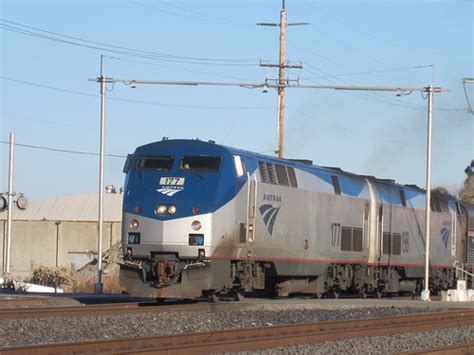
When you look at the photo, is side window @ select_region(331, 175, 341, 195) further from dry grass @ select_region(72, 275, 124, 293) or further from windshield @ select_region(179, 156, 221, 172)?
dry grass @ select_region(72, 275, 124, 293)

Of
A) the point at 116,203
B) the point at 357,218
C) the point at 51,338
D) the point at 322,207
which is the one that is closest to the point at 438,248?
the point at 357,218

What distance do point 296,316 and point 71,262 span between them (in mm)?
49717

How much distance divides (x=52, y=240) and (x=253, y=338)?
60.5 meters

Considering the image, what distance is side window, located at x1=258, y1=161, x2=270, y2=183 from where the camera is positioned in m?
26.0

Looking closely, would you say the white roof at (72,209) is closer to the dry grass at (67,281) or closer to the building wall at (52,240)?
the building wall at (52,240)

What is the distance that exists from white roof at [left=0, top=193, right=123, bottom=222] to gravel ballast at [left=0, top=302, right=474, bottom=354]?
55.0m

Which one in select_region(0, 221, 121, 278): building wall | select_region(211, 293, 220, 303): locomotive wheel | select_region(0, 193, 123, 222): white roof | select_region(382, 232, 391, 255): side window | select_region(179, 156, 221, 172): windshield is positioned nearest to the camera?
select_region(179, 156, 221, 172): windshield

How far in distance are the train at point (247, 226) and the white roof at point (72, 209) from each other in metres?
46.7

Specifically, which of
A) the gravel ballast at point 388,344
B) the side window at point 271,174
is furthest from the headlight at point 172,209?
the gravel ballast at point 388,344

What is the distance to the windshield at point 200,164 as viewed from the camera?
24.2 meters

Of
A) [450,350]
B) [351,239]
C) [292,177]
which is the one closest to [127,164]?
[292,177]

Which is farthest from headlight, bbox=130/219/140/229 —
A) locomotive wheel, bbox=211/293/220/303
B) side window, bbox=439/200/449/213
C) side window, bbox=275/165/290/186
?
side window, bbox=439/200/449/213

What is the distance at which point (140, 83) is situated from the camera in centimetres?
3416

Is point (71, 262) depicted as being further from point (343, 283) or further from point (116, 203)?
point (343, 283)
